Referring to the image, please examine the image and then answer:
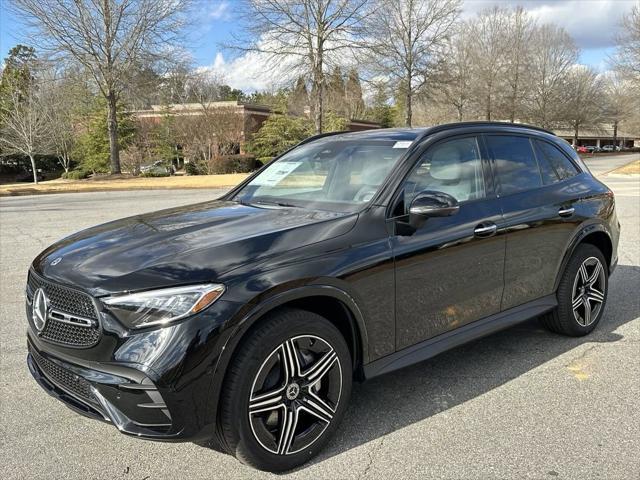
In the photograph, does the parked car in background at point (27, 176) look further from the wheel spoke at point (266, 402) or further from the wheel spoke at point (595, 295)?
the wheel spoke at point (266, 402)

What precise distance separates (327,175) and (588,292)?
2461 mm

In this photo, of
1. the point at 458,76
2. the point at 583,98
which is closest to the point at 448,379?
the point at 458,76

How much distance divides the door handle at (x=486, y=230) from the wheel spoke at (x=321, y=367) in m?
1.36

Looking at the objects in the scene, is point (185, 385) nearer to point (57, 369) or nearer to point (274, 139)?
point (57, 369)

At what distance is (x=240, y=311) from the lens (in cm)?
250

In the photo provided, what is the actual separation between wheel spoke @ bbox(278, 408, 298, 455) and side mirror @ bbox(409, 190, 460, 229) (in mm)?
1271

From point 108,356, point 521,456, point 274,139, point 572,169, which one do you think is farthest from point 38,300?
point 274,139

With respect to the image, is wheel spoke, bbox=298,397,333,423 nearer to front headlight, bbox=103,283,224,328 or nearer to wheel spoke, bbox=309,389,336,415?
wheel spoke, bbox=309,389,336,415

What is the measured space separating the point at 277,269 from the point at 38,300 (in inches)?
50.6

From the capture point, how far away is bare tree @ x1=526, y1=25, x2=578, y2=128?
175ft

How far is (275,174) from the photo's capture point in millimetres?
4332

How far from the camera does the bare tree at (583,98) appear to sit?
56881 mm

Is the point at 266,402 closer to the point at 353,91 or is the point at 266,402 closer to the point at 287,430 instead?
the point at 287,430

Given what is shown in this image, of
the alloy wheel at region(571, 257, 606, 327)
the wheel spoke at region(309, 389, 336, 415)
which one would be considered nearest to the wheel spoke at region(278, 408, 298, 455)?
the wheel spoke at region(309, 389, 336, 415)
